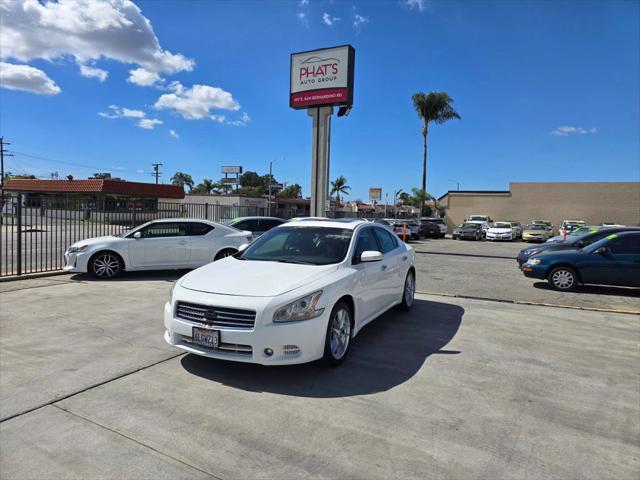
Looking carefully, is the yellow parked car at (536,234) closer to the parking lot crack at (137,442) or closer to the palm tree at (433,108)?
the palm tree at (433,108)

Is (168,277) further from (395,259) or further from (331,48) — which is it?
(331,48)

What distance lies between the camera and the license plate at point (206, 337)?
13.3 ft

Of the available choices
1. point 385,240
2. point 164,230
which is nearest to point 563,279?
point 385,240

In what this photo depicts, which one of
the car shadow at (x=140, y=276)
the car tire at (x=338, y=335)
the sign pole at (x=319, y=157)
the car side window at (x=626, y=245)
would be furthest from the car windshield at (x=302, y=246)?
the sign pole at (x=319, y=157)

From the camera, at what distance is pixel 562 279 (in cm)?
1028

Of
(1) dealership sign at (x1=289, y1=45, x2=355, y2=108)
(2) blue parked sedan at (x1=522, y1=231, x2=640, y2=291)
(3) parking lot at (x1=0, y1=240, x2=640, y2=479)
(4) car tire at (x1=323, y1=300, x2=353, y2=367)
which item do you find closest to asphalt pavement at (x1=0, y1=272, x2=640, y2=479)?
(3) parking lot at (x1=0, y1=240, x2=640, y2=479)

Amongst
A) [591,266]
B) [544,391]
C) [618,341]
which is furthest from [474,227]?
[544,391]

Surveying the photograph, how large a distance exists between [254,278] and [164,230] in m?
6.70

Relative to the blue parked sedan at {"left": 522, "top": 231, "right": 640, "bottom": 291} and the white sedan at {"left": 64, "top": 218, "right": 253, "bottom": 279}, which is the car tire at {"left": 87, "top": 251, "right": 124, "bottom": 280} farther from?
the blue parked sedan at {"left": 522, "top": 231, "right": 640, "bottom": 291}

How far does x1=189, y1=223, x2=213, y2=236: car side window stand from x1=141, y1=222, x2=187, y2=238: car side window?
168 mm

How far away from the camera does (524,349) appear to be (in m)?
5.40

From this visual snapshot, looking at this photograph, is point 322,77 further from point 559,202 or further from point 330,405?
point 559,202

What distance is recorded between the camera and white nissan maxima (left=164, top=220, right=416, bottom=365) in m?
3.99

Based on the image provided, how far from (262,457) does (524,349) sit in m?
3.86
